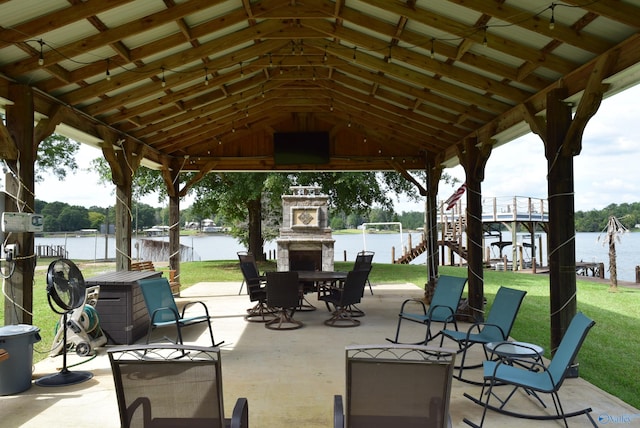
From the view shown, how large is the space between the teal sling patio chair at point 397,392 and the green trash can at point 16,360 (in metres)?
3.25

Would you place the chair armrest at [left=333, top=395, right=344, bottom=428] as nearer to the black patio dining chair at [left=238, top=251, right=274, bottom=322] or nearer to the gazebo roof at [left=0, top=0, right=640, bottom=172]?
the gazebo roof at [left=0, top=0, right=640, bottom=172]

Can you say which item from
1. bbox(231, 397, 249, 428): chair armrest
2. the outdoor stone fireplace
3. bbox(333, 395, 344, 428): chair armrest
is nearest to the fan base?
bbox(231, 397, 249, 428): chair armrest

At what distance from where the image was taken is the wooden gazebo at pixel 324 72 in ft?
13.3

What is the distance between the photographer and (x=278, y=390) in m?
4.11

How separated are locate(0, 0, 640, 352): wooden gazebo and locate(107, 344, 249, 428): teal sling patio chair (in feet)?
9.96

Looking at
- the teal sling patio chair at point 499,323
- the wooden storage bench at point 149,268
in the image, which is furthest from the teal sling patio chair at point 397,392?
the wooden storage bench at point 149,268

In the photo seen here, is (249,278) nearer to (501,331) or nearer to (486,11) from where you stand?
(501,331)

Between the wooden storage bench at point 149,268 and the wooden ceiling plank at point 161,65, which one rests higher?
the wooden ceiling plank at point 161,65

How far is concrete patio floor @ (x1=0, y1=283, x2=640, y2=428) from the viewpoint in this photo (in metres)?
3.51

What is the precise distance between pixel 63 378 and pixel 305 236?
7.99m

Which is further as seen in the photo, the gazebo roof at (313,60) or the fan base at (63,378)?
the fan base at (63,378)

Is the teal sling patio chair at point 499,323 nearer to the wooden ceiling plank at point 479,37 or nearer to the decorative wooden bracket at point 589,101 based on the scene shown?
the decorative wooden bracket at point 589,101

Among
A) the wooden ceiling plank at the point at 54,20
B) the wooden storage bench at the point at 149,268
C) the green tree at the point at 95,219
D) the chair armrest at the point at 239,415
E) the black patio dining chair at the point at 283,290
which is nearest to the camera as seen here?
the chair armrest at the point at 239,415

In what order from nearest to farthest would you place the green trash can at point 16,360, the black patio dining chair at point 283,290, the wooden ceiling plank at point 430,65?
the green trash can at point 16,360 < the wooden ceiling plank at point 430,65 < the black patio dining chair at point 283,290
